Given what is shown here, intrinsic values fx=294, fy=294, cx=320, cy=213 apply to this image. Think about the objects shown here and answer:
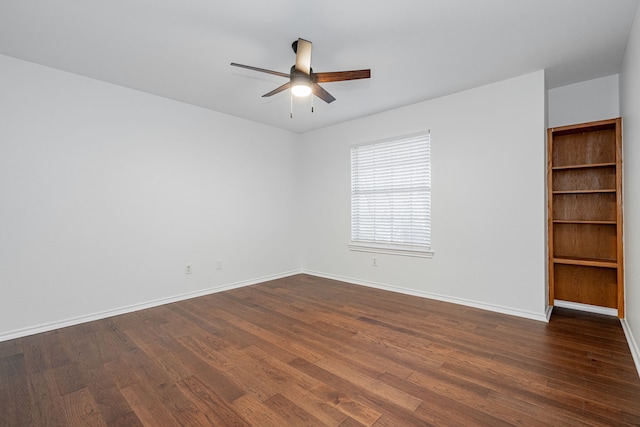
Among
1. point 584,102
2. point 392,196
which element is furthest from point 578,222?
point 392,196

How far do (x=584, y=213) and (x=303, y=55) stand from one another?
3427 millimetres

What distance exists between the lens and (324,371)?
2107mm

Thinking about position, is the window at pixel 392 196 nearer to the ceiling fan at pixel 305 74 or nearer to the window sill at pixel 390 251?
the window sill at pixel 390 251

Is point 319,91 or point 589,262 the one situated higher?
point 319,91

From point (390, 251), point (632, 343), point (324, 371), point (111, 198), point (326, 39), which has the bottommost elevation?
point (324, 371)

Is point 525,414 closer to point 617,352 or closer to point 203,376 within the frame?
point 617,352

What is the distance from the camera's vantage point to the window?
3850 millimetres

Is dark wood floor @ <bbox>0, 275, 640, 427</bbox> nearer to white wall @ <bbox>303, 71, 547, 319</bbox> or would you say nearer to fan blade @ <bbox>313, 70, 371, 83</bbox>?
white wall @ <bbox>303, 71, 547, 319</bbox>

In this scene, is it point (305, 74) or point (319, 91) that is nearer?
point (305, 74)

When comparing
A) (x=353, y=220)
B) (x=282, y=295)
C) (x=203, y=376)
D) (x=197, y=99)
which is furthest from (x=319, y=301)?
(x=197, y=99)

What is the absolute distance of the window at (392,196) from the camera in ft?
12.6

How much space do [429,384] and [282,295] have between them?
2.37 metres

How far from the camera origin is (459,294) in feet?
11.6

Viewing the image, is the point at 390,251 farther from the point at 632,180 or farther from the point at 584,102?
the point at 584,102
